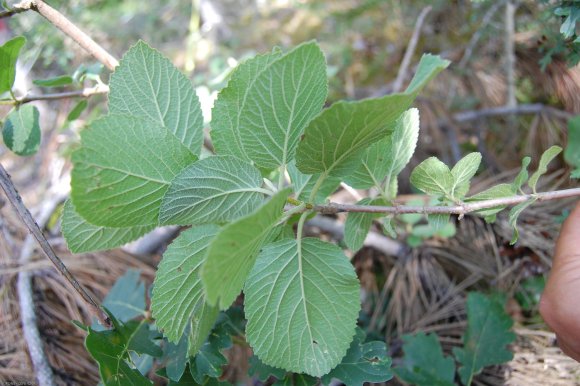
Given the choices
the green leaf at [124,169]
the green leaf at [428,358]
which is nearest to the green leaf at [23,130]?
the green leaf at [124,169]

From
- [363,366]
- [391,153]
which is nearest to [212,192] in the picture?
[391,153]

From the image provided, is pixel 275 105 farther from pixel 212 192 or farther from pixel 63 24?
pixel 63 24

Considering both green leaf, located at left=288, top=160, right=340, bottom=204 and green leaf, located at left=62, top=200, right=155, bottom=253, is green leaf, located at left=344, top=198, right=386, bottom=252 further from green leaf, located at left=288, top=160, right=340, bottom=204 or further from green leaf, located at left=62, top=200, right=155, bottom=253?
green leaf, located at left=62, top=200, right=155, bottom=253

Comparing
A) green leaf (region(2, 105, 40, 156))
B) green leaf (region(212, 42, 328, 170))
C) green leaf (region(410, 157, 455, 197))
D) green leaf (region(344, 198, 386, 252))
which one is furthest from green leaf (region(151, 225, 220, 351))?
green leaf (region(2, 105, 40, 156))

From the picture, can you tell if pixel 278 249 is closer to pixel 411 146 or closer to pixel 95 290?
pixel 411 146

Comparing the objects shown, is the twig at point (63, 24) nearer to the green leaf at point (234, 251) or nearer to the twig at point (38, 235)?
the twig at point (38, 235)

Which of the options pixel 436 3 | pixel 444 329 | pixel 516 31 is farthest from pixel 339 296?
pixel 436 3
